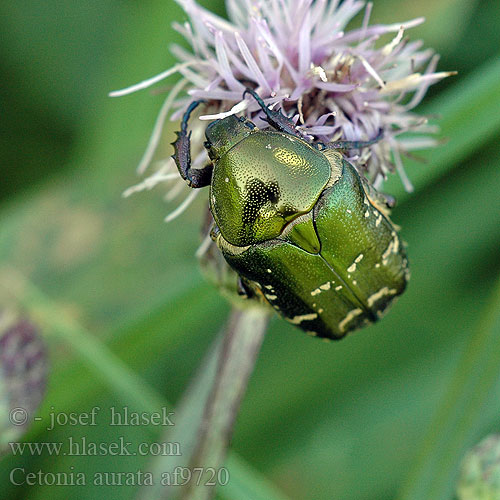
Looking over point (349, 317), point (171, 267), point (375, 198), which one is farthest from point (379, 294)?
point (171, 267)

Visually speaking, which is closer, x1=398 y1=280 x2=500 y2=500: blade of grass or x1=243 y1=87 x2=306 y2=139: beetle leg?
x1=243 y1=87 x2=306 y2=139: beetle leg

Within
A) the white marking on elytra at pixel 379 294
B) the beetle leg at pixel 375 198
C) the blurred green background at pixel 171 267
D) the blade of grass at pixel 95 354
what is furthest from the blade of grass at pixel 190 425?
the beetle leg at pixel 375 198

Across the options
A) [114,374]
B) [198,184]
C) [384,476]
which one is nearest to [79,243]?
[114,374]

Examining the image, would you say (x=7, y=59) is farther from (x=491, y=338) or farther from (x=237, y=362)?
(x=491, y=338)

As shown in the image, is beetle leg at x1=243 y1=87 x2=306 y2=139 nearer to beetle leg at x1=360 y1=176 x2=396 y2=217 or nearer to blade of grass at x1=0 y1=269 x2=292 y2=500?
beetle leg at x1=360 y1=176 x2=396 y2=217

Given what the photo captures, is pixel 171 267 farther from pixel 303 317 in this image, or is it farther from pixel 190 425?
pixel 303 317

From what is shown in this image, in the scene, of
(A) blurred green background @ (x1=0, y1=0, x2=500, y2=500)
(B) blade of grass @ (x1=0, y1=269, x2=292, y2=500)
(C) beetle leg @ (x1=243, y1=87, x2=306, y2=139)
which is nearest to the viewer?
(C) beetle leg @ (x1=243, y1=87, x2=306, y2=139)

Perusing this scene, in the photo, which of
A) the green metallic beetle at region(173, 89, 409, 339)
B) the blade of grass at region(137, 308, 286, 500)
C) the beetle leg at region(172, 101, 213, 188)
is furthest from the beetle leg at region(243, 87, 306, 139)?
the blade of grass at region(137, 308, 286, 500)
